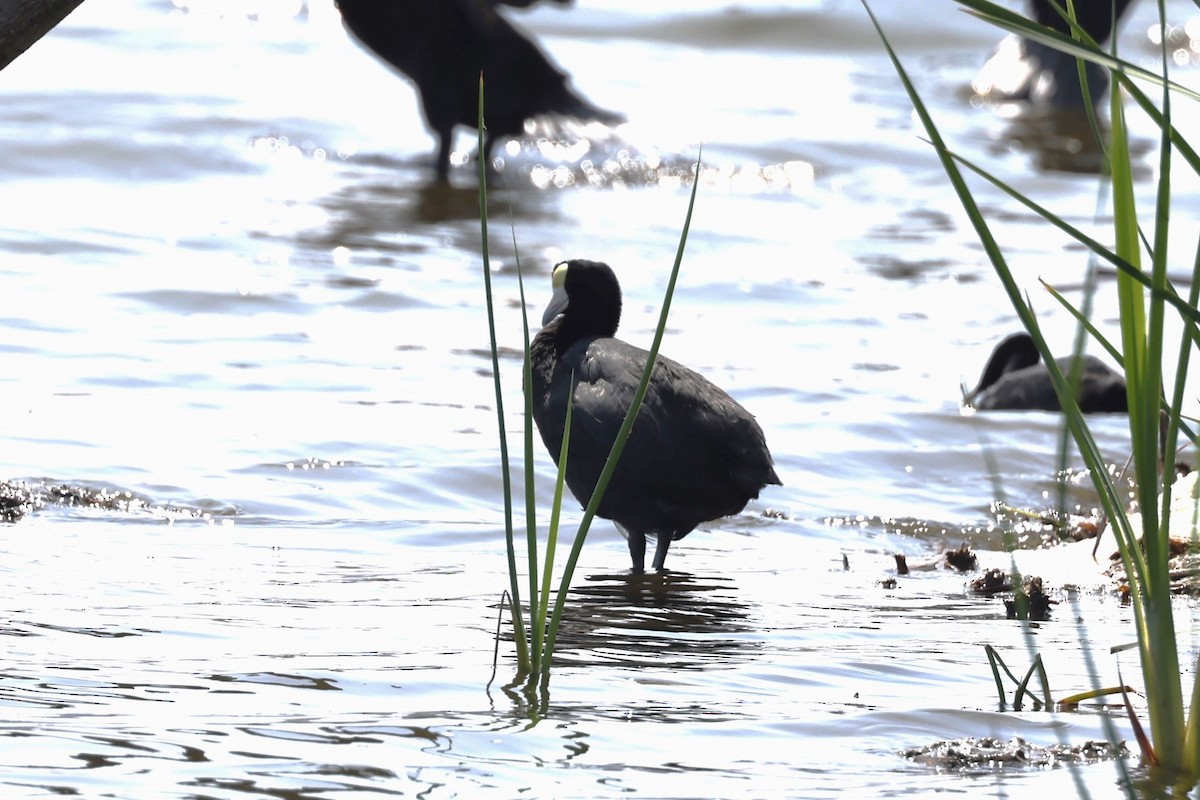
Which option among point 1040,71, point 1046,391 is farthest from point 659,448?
point 1040,71

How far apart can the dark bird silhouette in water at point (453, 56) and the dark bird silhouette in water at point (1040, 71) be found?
5487mm

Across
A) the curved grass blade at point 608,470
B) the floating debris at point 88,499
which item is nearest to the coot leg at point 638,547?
the floating debris at point 88,499

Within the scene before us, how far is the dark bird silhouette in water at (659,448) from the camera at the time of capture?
16.3ft

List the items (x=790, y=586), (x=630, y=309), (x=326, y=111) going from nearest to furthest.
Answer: (x=790, y=586) → (x=630, y=309) → (x=326, y=111)

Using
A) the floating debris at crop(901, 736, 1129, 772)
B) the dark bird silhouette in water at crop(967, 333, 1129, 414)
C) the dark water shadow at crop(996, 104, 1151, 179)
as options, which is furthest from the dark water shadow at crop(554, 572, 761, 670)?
the dark water shadow at crop(996, 104, 1151, 179)

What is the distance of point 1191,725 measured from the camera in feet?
8.68

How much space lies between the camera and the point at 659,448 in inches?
196

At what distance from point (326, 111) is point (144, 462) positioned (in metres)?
9.67

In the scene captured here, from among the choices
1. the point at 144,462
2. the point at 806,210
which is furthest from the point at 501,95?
the point at 144,462

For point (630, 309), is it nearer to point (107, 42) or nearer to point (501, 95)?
point (501, 95)

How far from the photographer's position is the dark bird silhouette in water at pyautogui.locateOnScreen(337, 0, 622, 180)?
12.5 m

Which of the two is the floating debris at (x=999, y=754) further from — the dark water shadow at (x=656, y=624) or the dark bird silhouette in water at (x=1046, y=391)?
the dark bird silhouette in water at (x=1046, y=391)

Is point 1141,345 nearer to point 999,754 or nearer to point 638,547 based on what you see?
point 999,754

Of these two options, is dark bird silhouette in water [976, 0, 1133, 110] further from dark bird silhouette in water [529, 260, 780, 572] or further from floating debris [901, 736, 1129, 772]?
floating debris [901, 736, 1129, 772]
